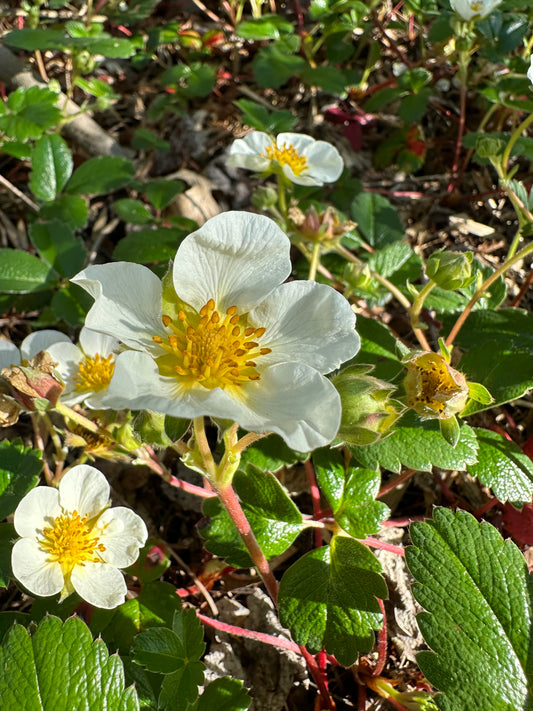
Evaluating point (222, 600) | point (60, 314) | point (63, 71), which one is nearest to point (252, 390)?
point (222, 600)

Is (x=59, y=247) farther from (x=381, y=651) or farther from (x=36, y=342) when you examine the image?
(x=381, y=651)

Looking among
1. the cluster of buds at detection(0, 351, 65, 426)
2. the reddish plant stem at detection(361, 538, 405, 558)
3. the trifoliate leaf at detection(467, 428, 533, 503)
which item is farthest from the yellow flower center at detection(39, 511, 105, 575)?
the trifoliate leaf at detection(467, 428, 533, 503)

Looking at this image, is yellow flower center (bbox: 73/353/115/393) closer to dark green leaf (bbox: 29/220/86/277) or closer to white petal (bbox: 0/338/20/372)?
white petal (bbox: 0/338/20/372)

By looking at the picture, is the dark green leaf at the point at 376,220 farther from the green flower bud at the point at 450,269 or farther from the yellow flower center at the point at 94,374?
the yellow flower center at the point at 94,374

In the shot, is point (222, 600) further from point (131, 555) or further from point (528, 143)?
point (528, 143)

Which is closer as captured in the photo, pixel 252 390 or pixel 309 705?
pixel 252 390

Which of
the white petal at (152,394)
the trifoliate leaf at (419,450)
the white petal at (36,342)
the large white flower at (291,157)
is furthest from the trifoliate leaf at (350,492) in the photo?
the large white flower at (291,157)

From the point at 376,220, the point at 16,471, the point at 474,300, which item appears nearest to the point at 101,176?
the point at 376,220
